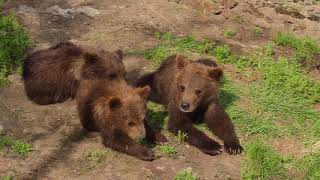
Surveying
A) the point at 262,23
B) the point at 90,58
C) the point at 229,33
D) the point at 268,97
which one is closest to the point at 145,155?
the point at 90,58

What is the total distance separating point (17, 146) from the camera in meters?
6.48

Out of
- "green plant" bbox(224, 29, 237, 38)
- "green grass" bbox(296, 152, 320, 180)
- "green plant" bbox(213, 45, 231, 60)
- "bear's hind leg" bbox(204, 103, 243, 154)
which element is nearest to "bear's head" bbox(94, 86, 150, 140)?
"bear's hind leg" bbox(204, 103, 243, 154)

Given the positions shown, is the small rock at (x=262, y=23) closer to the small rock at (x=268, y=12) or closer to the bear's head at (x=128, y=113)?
the small rock at (x=268, y=12)

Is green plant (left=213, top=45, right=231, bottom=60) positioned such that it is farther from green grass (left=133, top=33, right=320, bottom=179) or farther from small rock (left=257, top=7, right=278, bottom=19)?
small rock (left=257, top=7, right=278, bottom=19)

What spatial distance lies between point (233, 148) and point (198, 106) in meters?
0.72

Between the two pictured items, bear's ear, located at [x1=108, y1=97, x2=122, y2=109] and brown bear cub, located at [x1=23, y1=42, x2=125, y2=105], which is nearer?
bear's ear, located at [x1=108, y1=97, x2=122, y2=109]

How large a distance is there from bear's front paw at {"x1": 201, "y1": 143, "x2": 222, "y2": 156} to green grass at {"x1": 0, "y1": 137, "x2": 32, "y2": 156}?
198 centimetres

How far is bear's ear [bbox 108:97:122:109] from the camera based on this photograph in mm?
6527

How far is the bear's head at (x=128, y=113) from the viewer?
257 inches

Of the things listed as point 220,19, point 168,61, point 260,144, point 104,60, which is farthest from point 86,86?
point 220,19

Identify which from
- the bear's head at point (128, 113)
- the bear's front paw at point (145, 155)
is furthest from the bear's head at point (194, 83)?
the bear's front paw at point (145, 155)

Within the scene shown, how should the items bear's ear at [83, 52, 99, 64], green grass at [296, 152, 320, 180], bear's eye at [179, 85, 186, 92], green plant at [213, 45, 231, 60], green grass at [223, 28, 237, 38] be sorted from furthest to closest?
green grass at [223, 28, 237, 38] → green plant at [213, 45, 231, 60] → bear's ear at [83, 52, 99, 64] → bear's eye at [179, 85, 186, 92] → green grass at [296, 152, 320, 180]

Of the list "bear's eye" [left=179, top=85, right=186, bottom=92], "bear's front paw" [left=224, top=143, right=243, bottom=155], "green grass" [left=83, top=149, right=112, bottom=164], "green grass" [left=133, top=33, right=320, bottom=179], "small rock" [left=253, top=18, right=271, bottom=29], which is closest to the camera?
"green grass" [left=83, top=149, right=112, bottom=164]

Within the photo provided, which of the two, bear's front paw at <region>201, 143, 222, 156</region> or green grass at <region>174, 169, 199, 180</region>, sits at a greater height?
green grass at <region>174, 169, 199, 180</region>
